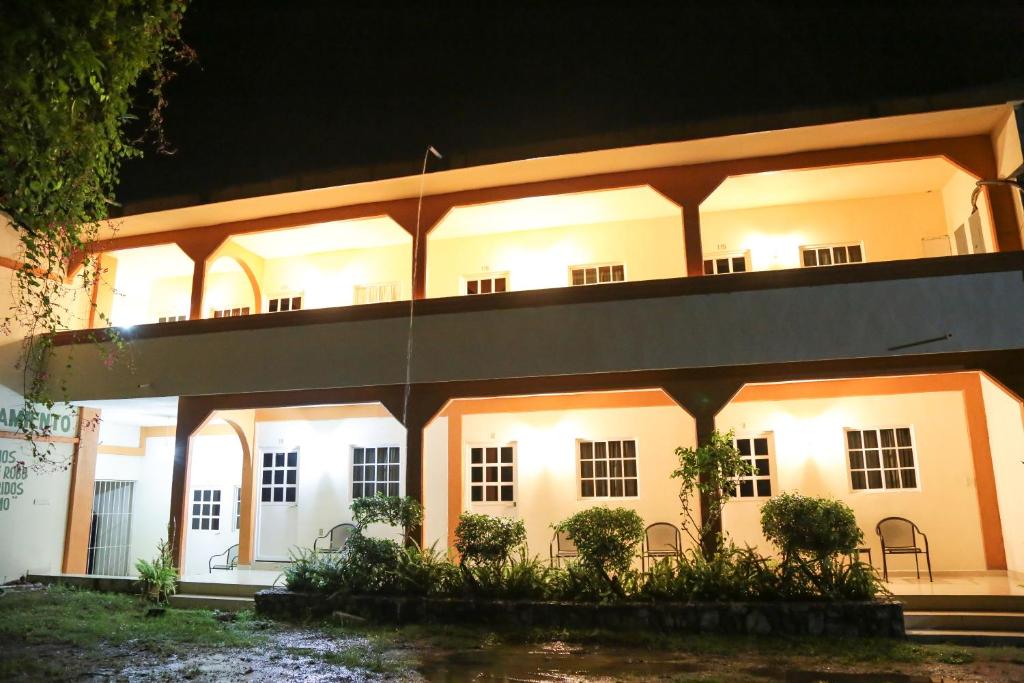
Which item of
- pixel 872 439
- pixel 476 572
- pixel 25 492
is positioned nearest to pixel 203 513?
pixel 25 492

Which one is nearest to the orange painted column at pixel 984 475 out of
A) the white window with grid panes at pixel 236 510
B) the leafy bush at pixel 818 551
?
the leafy bush at pixel 818 551

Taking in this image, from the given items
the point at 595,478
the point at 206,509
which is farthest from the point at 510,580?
the point at 206,509

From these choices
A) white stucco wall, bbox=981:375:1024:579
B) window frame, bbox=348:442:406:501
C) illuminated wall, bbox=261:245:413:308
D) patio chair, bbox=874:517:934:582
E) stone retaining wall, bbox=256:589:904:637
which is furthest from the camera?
illuminated wall, bbox=261:245:413:308

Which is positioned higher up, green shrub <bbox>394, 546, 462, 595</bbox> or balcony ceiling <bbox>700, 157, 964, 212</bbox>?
balcony ceiling <bbox>700, 157, 964, 212</bbox>

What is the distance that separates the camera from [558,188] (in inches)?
425

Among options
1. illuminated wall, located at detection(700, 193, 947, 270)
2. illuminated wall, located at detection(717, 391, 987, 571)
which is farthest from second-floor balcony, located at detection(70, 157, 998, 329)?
illuminated wall, located at detection(717, 391, 987, 571)

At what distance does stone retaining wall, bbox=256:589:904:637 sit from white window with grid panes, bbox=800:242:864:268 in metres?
5.87

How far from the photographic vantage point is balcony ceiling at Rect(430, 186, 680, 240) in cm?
1114

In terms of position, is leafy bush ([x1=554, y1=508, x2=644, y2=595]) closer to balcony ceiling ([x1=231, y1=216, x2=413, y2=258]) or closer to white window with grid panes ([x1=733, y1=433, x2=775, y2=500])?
white window with grid panes ([x1=733, y1=433, x2=775, y2=500])

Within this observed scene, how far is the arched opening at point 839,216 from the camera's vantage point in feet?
34.3

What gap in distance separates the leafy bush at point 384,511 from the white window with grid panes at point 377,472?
11.6 ft

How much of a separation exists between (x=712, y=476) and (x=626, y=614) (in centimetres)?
190

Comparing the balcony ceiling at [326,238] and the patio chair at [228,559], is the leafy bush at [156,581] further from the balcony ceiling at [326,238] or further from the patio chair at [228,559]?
the balcony ceiling at [326,238]

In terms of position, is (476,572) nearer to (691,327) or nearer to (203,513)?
(691,327)
